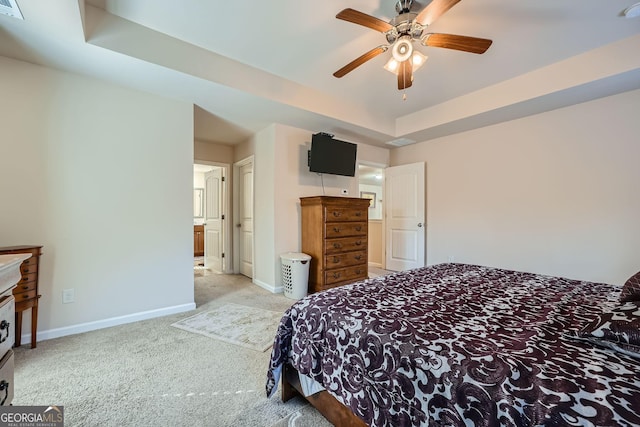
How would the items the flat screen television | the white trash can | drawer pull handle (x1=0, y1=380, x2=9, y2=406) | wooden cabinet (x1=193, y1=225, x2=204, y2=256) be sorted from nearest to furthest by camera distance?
drawer pull handle (x1=0, y1=380, x2=9, y2=406) → the white trash can → the flat screen television → wooden cabinet (x1=193, y1=225, x2=204, y2=256)

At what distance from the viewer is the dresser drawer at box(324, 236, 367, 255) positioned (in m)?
3.48

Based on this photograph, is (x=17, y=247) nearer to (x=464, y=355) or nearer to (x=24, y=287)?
(x=24, y=287)

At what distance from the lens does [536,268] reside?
333cm

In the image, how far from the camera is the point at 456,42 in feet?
6.27

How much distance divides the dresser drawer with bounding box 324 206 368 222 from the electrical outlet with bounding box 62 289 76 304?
264cm

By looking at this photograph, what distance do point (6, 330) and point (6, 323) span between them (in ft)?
0.09

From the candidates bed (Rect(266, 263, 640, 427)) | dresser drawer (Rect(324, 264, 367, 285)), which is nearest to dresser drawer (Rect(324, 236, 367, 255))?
dresser drawer (Rect(324, 264, 367, 285))

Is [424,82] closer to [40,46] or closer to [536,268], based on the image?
[536,268]

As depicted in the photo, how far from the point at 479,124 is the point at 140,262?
14.9 ft

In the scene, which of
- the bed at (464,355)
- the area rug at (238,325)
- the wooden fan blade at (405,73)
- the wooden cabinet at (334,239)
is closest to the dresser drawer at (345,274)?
the wooden cabinet at (334,239)

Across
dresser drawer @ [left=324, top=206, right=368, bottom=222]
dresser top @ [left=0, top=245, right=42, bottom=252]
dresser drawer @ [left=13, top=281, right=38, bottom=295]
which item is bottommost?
dresser drawer @ [left=13, top=281, right=38, bottom=295]

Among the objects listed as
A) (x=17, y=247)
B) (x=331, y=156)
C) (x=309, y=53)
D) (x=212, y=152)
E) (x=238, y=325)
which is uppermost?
(x=309, y=53)

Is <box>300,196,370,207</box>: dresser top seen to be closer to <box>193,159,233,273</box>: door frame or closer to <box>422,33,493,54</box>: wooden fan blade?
<box>193,159,233,273</box>: door frame

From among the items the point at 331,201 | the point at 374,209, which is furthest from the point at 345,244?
the point at 374,209
